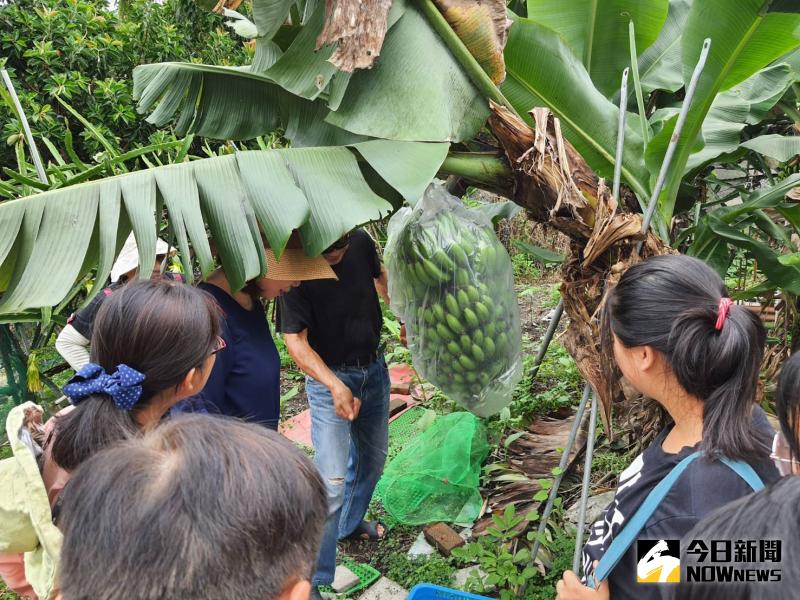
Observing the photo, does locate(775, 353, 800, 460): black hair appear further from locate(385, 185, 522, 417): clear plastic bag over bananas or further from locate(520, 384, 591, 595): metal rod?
locate(385, 185, 522, 417): clear plastic bag over bananas

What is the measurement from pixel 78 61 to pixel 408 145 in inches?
160

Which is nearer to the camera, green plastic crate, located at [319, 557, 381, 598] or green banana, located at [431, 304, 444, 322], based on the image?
green banana, located at [431, 304, 444, 322]

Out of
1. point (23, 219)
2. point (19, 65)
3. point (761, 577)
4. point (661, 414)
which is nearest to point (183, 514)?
point (761, 577)

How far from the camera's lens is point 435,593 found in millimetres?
1763

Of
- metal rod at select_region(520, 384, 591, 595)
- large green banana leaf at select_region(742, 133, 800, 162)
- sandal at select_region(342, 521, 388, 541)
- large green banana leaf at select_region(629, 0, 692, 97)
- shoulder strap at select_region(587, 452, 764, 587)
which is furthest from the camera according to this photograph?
sandal at select_region(342, 521, 388, 541)

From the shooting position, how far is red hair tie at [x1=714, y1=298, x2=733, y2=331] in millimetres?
1149

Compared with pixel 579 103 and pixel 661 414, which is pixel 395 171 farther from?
pixel 661 414

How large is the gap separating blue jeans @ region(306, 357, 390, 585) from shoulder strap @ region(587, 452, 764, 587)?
1396 millimetres

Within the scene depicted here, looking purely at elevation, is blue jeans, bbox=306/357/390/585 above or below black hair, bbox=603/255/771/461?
below

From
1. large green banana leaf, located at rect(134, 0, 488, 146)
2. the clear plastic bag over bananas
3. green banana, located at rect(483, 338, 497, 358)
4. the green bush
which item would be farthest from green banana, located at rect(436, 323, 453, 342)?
the green bush

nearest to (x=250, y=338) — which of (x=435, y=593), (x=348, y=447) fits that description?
(x=348, y=447)

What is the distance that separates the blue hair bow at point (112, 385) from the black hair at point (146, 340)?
0.02 meters

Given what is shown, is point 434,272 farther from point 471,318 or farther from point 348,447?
point 348,447

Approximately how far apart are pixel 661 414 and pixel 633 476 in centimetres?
76
